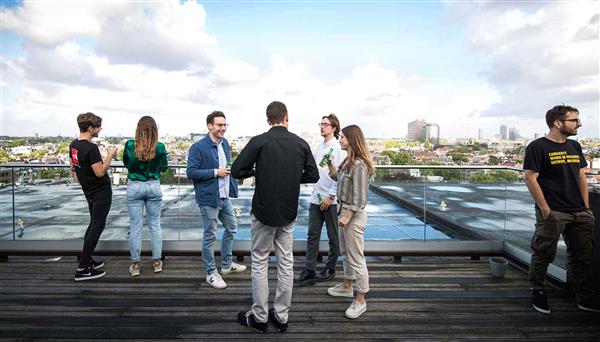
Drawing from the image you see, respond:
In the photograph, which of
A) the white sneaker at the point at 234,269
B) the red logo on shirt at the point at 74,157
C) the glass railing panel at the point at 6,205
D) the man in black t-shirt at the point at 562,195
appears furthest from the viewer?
the glass railing panel at the point at 6,205

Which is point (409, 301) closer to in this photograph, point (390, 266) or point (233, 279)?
point (390, 266)

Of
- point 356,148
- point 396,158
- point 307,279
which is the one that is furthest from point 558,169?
point 396,158

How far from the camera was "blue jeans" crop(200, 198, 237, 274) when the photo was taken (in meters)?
3.26

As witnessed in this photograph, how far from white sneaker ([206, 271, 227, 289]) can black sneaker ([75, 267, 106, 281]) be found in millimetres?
1057

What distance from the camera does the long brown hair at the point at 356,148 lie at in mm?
2654

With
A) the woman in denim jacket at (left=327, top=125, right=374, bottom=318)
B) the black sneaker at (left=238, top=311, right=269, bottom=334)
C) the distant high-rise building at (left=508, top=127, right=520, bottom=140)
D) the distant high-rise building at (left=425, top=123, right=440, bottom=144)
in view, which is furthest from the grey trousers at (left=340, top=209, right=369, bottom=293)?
the distant high-rise building at (left=508, top=127, right=520, bottom=140)

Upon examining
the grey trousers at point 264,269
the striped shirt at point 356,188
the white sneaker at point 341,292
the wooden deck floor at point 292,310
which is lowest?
the wooden deck floor at point 292,310

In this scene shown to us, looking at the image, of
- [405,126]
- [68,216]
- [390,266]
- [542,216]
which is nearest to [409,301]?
[390,266]

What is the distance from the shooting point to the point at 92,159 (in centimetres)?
323

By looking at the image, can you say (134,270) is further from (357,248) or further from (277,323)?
(357,248)

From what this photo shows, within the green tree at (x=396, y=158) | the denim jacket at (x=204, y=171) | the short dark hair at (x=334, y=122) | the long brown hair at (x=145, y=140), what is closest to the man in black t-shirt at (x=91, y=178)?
the long brown hair at (x=145, y=140)

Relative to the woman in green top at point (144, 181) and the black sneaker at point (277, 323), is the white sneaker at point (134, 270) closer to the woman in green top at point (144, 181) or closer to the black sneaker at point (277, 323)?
the woman in green top at point (144, 181)

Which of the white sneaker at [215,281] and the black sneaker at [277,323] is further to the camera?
the white sneaker at [215,281]

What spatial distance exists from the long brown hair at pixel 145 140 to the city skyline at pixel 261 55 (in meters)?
0.10
